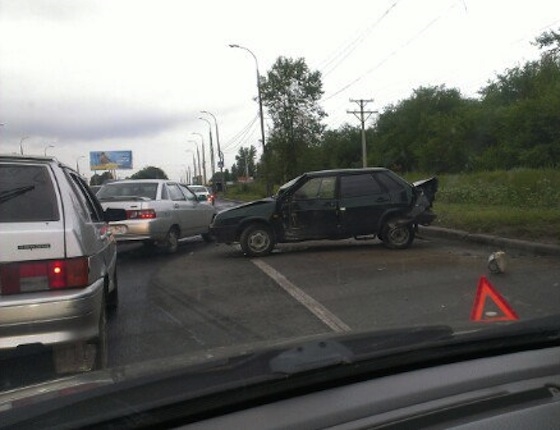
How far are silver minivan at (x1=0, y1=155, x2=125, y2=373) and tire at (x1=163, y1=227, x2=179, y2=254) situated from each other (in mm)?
7470

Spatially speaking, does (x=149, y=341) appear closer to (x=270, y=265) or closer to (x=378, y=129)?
(x=270, y=265)

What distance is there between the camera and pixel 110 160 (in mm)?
73750

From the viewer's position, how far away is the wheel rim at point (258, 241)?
11.5 meters

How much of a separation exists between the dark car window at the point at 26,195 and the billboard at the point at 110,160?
7087 centimetres

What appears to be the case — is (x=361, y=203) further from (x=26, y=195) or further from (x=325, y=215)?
(x=26, y=195)

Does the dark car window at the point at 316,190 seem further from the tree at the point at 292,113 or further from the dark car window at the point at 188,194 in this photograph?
the tree at the point at 292,113

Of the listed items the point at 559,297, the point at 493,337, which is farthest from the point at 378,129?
the point at 493,337

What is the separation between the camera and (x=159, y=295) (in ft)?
26.6

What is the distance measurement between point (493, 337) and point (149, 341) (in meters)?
4.02

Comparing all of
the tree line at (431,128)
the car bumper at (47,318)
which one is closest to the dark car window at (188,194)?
the car bumper at (47,318)

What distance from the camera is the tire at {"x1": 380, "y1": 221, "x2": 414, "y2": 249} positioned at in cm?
1162

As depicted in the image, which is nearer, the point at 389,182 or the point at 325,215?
the point at 325,215

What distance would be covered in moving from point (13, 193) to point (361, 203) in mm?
8143

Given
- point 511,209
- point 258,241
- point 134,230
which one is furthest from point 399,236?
point 511,209
